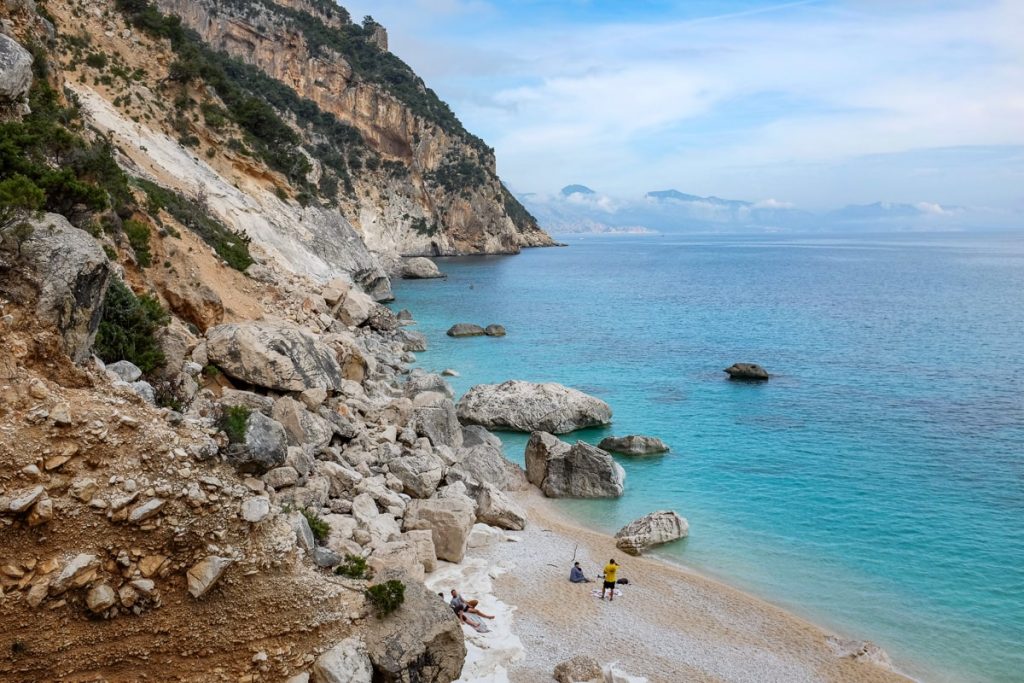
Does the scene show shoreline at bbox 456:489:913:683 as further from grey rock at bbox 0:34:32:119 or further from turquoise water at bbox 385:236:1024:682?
grey rock at bbox 0:34:32:119

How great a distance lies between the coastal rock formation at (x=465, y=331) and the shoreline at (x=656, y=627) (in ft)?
111

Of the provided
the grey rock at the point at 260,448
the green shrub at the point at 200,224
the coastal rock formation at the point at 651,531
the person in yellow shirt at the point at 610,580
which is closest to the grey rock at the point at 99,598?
the grey rock at the point at 260,448

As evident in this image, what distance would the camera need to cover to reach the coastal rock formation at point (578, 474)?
24016mm

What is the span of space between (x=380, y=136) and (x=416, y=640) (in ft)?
387

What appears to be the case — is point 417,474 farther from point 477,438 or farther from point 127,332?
point 127,332

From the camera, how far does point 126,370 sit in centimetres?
1487

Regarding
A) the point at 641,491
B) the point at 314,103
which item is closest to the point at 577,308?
the point at 641,491

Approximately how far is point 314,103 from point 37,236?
360ft

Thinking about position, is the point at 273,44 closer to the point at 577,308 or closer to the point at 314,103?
the point at 314,103

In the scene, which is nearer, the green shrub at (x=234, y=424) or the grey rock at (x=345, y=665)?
the grey rock at (x=345, y=665)

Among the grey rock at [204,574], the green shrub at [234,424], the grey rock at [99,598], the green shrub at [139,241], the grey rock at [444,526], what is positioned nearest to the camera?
the grey rock at [99,598]

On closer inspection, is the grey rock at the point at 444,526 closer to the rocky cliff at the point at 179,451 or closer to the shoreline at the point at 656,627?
the rocky cliff at the point at 179,451

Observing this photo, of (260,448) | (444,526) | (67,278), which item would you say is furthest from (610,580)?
(67,278)

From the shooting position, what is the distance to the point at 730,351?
4816 cm
